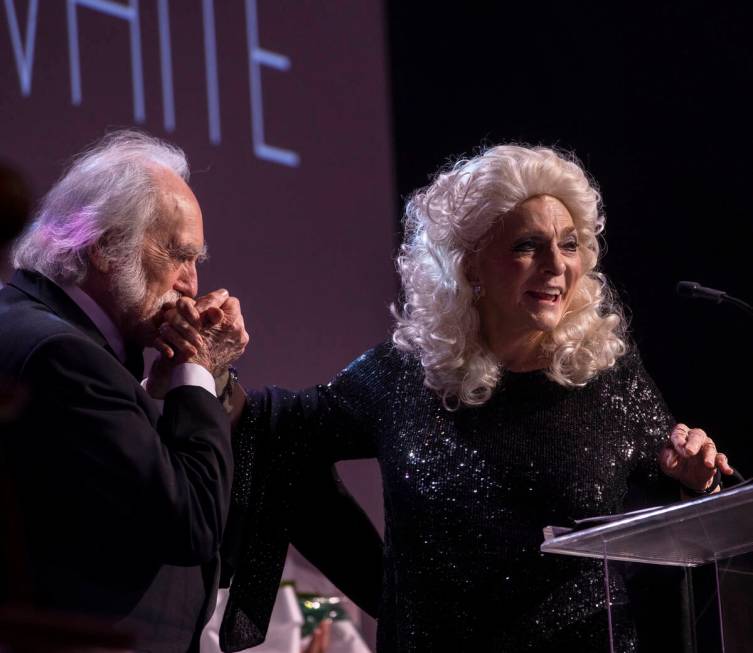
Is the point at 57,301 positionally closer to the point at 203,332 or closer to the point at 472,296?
the point at 203,332

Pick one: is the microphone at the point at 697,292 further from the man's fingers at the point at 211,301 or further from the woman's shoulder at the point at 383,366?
the man's fingers at the point at 211,301

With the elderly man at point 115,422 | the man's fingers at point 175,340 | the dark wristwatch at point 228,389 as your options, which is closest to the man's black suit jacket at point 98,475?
the elderly man at point 115,422

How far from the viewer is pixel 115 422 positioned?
1.73 metres

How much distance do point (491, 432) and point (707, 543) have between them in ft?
2.11

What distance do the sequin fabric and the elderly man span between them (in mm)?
390

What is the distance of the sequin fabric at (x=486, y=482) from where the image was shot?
2.19 m

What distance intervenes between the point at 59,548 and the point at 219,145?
81.5 inches

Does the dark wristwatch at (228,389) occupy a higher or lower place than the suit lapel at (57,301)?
lower

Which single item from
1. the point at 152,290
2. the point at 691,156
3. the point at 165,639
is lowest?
the point at 165,639

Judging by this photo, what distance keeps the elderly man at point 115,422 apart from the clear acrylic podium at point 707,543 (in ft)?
1.93

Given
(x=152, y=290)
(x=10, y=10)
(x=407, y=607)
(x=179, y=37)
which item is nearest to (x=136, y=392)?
(x=152, y=290)

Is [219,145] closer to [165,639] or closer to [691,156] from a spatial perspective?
[691,156]

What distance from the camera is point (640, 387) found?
2428mm

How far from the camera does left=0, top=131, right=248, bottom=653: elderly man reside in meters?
1.72
